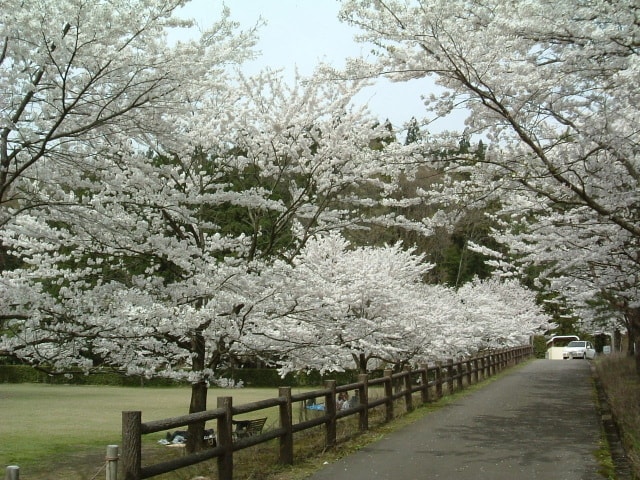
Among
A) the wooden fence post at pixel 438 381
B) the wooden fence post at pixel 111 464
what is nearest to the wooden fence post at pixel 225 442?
the wooden fence post at pixel 111 464

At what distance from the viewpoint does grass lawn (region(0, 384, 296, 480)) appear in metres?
12.8

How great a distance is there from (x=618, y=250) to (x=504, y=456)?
14.1 ft

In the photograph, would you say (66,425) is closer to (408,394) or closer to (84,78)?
(408,394)

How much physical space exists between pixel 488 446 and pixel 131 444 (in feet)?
20.2

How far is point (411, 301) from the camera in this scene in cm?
2122

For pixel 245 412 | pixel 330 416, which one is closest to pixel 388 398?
pixel 330 416

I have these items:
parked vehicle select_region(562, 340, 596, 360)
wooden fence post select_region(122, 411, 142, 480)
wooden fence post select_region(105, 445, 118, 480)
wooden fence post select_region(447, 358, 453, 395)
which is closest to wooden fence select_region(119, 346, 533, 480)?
wooden fence post select_region(122, 411, 142, 480)

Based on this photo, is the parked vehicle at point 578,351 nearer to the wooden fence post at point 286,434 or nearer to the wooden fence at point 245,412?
the wooden fence at point 245,412

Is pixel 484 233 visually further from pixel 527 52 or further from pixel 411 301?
pixel 527 52

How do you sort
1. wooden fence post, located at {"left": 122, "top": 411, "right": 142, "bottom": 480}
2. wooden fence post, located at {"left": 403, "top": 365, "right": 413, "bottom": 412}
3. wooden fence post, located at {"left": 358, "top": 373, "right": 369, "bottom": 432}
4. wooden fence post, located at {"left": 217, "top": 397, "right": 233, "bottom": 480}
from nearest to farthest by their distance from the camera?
wooden fence post, located at {"left": 122, "top": 411, "right": 142, "bottom": 480}, wooden fence post, located at {"left": 217, "top": 397, "right": 233, "bottom": 480}, wooden fence post, located at {"left": 358, "top": 373, "right": 369, "bottom": 432}, wooden fence post, located at {"left": 403, "top": 365, "right": 413, "bottom": 412}

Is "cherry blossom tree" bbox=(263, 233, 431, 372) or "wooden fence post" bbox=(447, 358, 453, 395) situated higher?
"cherry blossom tree" bbox=(263, 233, 431, 372)

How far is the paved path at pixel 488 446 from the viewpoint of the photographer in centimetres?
840

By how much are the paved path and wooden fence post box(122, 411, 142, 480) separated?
2854 millimetres

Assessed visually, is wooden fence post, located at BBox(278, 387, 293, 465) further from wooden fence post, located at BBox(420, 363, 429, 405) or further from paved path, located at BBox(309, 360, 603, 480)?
wooden fence post, located at BBox(420, 363, 429, 405)
